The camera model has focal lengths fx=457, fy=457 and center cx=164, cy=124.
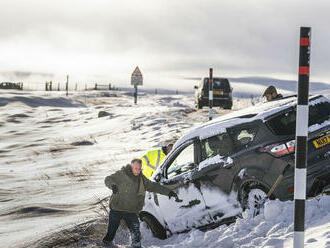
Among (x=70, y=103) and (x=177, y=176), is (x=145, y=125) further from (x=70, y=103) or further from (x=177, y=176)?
(x=70, y=103)

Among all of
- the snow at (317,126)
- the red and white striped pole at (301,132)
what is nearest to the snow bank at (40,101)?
the snow at (317,126)

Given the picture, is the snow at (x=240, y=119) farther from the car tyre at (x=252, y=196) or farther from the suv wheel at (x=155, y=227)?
the suv wheel at (x=155, y=227)

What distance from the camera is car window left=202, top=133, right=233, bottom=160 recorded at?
667cm

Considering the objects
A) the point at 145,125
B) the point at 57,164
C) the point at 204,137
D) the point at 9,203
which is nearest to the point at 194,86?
the point at 145,125

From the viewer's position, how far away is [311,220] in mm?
5793

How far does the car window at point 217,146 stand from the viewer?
263 inches

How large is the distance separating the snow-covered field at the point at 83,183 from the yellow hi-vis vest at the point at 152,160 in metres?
1.27

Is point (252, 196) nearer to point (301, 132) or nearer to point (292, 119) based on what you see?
point (292, 119)

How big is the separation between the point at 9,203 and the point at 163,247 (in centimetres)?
556

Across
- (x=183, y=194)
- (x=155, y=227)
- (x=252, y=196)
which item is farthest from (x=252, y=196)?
(x=155, y=227)

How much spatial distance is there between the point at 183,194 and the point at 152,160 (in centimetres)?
276

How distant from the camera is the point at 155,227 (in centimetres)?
720

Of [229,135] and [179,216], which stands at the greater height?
[229,135]

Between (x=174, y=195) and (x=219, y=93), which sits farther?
(x=219, y=93)
